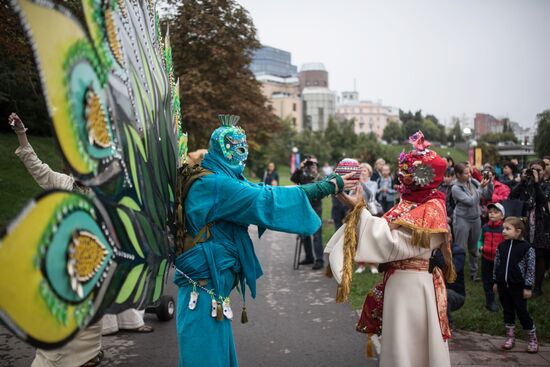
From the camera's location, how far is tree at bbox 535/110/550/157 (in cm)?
3002

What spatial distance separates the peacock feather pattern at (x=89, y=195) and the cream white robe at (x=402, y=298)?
5.56 feet

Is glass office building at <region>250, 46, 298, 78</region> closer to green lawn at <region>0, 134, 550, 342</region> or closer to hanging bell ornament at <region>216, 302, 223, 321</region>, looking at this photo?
green lawn at <region>0, 134, 550, 342</region>

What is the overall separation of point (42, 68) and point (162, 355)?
461 centimetres

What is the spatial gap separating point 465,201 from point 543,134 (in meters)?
27.0

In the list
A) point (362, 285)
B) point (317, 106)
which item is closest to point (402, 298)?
point (362, 285)

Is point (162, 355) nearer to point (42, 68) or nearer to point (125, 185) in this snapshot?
point (125, 185)

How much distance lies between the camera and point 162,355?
5457 mm

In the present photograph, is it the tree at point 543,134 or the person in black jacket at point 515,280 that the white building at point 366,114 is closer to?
the tree at point 543,134

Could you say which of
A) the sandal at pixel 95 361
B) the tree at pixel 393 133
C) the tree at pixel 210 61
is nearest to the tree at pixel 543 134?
the tree at pixel 210 61

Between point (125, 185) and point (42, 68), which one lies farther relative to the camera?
point (125, 185)

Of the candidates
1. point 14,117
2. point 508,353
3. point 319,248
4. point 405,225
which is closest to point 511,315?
point 508,353

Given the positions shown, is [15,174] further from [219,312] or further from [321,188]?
[321,188]

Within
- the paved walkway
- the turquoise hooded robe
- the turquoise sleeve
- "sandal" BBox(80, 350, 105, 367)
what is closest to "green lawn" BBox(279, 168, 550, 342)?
the paved walkway

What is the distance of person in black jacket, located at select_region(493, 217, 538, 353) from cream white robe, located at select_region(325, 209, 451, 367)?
225 centimetres
